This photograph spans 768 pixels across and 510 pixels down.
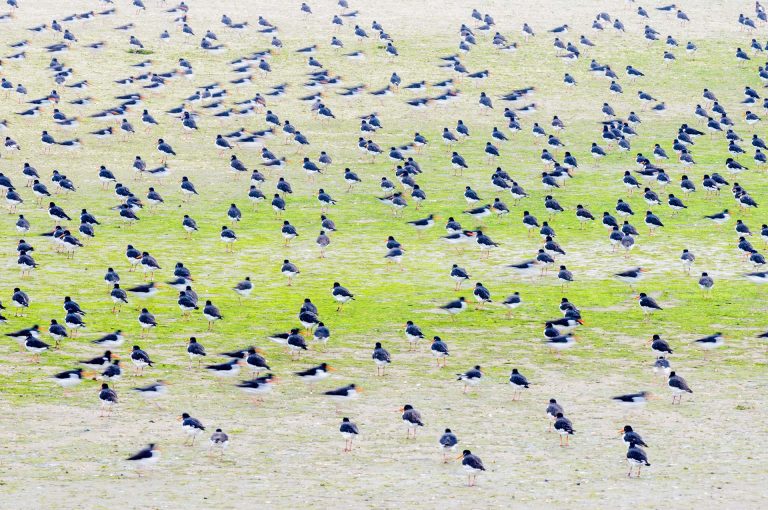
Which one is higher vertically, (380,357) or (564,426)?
(564,426)

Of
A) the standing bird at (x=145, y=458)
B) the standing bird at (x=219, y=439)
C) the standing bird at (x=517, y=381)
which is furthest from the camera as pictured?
the standing bird at (x=517, y=381)

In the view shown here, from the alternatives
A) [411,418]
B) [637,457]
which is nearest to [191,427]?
[411,418]

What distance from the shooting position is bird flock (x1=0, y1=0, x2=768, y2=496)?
1645 inches

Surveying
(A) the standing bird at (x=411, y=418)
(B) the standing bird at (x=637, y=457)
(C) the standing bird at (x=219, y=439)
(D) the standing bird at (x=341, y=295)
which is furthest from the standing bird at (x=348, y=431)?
(D) the standing bird at (x=341, y=295)

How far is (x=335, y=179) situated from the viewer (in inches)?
2640

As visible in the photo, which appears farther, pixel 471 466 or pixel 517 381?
pixel 517 381

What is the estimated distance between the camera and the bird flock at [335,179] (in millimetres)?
41781

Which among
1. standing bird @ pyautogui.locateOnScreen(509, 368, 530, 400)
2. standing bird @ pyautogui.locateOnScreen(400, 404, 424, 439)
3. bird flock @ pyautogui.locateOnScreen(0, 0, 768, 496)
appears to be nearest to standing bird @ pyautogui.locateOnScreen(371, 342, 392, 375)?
bird flock @ pyautogui.locateOnScreen(0, 0, 768, 496)

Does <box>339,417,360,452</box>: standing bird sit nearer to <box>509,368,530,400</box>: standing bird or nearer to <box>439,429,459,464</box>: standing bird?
<box>439,429,459,464</box>: standing bird

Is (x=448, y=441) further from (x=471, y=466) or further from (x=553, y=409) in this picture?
(x=553, y=409)

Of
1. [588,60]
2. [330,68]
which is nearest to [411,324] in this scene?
[330,68]

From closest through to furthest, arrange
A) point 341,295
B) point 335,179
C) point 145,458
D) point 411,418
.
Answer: point 145,458 < point 411,418 < point 341,295 < point 335,179

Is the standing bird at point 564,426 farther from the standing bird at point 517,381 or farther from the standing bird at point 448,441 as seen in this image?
the standing bird at point 517,381

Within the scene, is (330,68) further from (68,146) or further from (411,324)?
(411,324)
